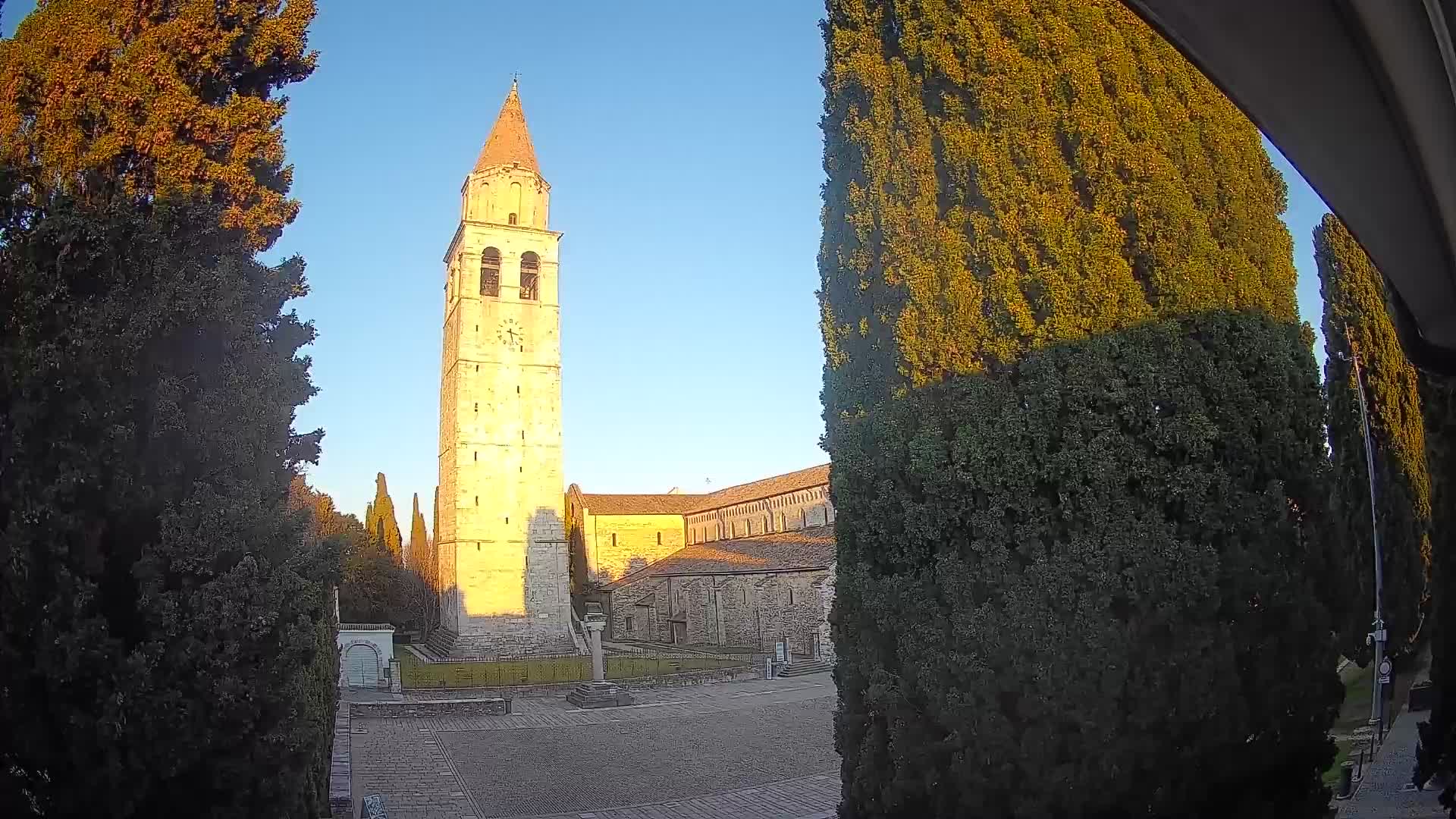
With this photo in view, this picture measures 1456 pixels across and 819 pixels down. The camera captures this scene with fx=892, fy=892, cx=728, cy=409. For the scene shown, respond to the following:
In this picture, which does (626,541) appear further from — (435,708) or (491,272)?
(435,708)

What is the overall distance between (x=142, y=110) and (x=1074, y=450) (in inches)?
272

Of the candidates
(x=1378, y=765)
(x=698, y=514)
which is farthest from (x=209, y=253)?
(x=698, y=514)

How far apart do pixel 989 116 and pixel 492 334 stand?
110 ft

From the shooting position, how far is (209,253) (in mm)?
6324

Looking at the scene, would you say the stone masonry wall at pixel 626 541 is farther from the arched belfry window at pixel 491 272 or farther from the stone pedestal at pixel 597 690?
the stone pedestal at pixel 597 690

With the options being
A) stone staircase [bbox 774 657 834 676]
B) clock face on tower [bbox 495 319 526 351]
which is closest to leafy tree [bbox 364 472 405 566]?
clock face on tower [bbox 495 319 526 351]

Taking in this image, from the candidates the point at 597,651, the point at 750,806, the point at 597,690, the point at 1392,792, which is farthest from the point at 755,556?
the point at 1392,792

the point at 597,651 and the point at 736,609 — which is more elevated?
the point at 597,651

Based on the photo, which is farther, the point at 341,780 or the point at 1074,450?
the point at 341,780

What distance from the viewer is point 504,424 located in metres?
38.1

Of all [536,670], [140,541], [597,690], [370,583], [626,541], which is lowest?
[536,670]

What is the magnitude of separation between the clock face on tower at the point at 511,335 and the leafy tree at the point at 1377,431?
98.7 ft

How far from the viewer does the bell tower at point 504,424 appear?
121 feet

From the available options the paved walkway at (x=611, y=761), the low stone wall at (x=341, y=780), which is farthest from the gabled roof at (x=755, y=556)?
the low stone wall at (x=341, y=780)
